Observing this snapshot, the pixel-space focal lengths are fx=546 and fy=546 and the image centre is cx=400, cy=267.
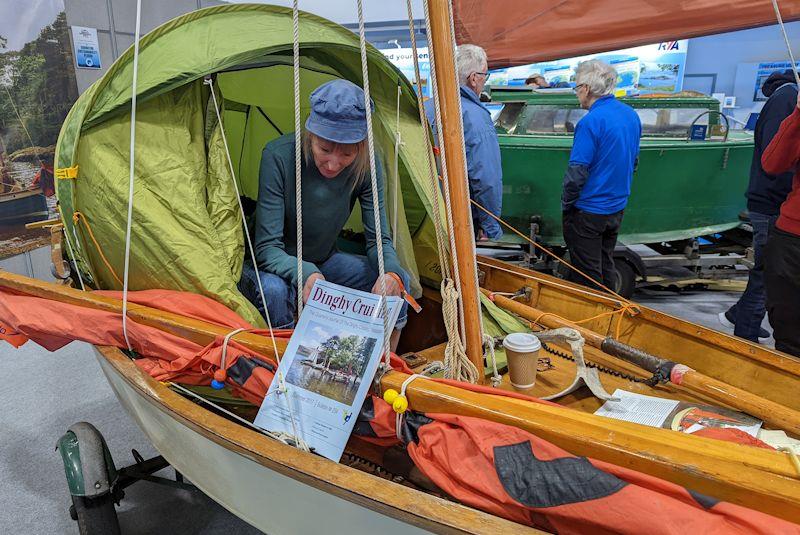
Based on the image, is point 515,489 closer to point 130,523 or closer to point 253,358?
point 253,358

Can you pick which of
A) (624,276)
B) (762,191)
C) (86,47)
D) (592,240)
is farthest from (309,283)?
(86,47)

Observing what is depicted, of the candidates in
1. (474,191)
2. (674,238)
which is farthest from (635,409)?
(674,238)

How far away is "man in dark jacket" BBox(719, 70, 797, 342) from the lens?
7.66 feet

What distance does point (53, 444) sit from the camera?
203cm

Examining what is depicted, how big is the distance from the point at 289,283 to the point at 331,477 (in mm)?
829

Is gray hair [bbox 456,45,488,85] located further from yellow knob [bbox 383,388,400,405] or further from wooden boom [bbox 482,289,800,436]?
yellow knob [bbox 383,388,400,405]

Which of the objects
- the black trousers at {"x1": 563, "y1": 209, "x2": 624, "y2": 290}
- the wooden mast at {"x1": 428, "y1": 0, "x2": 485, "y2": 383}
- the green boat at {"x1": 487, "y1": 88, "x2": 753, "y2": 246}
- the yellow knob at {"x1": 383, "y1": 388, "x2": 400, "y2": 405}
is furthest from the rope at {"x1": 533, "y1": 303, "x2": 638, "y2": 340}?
the green boat at {"x1": 487, "y1": 88, "x2": 753, "y2": 246}

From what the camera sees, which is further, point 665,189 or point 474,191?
point 665,189

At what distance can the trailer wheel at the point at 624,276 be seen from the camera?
325 centimetres

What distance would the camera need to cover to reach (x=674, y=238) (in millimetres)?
3434

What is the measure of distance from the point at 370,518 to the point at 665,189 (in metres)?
3.14

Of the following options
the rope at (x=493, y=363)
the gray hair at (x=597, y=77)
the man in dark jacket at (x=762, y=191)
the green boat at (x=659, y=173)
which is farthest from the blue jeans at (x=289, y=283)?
the green boat at (x=659, y=173)

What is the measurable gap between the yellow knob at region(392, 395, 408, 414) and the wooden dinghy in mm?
28

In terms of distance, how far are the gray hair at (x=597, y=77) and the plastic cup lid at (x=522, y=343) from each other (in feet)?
4.85
